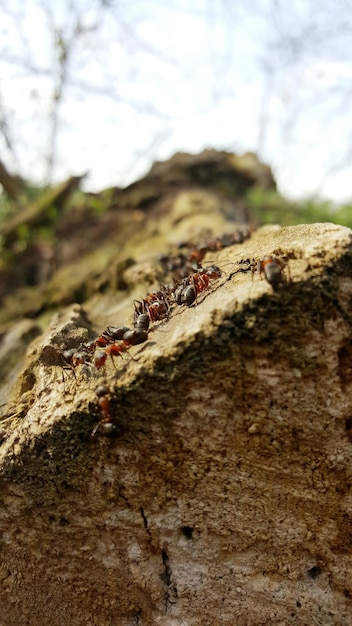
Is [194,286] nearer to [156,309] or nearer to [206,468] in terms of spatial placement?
[156,309]

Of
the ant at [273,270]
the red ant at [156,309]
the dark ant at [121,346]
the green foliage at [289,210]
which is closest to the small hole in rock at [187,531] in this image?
the dark ant at [121,346]

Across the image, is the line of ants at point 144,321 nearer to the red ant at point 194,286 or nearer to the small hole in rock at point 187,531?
the red ant at point 194,286

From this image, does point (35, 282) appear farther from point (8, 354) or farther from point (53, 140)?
point (53, 140)

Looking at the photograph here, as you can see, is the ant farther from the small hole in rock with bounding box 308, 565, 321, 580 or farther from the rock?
the small hole in rock with bounding box 308, 565, 321, 580

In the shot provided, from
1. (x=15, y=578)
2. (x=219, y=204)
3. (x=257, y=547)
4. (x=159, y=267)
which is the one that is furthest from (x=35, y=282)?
(x=257, y=547)

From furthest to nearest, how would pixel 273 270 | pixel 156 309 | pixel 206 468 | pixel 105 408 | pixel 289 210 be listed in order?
pixel 289 210, pixel 156 309, pixel 206 468, pixel 105 408, pixel 273 270

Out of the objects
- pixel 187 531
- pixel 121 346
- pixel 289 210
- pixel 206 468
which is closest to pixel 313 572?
pixel 187 531
